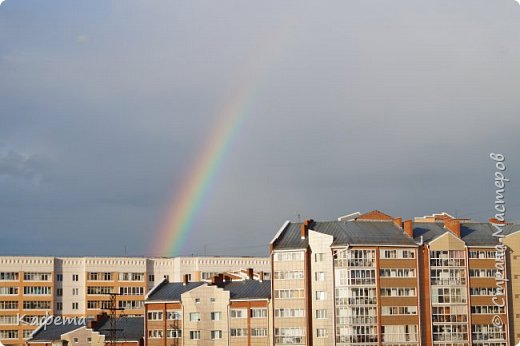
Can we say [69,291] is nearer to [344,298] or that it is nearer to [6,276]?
[6,276]

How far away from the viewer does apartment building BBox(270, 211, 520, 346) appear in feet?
324

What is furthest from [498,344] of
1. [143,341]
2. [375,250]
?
[143,341]

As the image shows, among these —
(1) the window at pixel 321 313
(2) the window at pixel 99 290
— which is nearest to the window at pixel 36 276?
(2) the window at pixel 99 290

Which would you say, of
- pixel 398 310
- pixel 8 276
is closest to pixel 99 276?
pixel 8 276

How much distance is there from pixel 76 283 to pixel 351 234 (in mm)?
56915

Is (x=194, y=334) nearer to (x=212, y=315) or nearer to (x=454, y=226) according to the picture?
(x=212, y=315)

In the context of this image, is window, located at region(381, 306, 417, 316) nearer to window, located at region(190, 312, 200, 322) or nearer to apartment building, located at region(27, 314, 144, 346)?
window, located at region(190, 312, 200, 322)

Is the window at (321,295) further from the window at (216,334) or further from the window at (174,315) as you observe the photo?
the window at (174,315)

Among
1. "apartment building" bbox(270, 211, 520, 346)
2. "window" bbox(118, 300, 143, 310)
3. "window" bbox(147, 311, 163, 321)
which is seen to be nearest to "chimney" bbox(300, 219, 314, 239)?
"apartment building" bbox(270, 211, 520, 346)

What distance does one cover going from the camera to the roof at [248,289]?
347ft

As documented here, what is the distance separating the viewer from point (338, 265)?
100250 mm

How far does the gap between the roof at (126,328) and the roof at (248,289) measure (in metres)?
13.3

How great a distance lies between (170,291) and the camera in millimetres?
112312

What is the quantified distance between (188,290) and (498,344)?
117 feet
